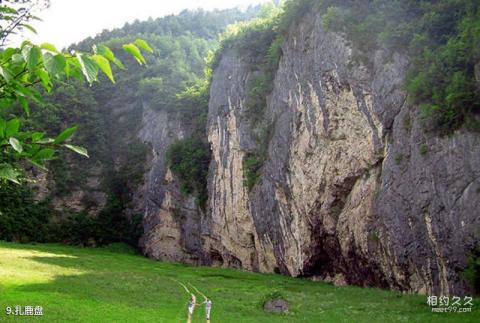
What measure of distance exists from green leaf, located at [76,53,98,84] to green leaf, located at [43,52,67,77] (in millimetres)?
74

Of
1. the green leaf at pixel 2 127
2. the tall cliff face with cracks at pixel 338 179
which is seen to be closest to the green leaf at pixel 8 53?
the green leaf at pixel 2 127

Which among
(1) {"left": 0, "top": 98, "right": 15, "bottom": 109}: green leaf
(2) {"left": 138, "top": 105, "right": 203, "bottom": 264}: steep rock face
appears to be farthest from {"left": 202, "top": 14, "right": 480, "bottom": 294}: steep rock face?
(1) {"left": 0, "top": 98, "right": 15, "bottom": 109}: green leaf

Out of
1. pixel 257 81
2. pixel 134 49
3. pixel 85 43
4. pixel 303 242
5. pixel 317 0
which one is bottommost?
pixel 303 242

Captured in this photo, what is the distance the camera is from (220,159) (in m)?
43.1

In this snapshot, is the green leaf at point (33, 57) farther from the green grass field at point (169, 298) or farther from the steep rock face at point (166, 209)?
the steep rock face at point (166, 209)

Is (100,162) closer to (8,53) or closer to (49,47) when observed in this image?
(8,53)

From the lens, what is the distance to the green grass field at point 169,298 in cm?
1683

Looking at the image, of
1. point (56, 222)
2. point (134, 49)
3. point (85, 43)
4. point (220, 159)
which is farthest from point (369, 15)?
point (85, 43)

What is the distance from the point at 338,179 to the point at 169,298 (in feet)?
41.8

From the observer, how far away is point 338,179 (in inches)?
1129

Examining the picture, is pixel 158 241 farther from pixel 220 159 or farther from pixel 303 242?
pixel 303 242

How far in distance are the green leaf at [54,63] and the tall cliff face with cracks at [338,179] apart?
18862 mm

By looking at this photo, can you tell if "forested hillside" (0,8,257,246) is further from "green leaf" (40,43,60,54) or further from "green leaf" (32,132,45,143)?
"green leaf" (40,43,60,54)

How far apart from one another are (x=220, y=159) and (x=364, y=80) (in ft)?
63.3
